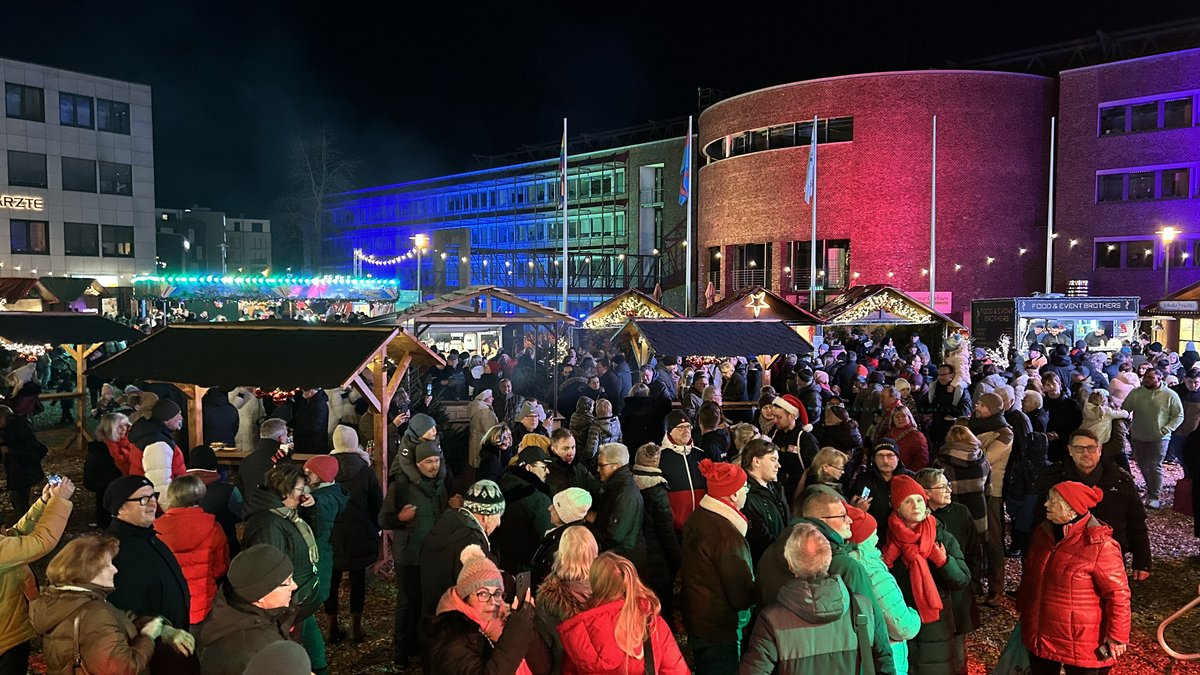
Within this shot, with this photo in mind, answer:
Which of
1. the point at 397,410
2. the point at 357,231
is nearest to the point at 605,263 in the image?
the point at 357,231

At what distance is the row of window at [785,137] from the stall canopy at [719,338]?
24.8 metres

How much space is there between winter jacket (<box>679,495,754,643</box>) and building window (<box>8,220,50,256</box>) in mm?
41274

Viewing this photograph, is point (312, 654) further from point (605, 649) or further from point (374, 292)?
point (374, 292)

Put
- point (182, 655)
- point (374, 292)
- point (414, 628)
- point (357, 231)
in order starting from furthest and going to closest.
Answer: point (357, 231) → point (374, 292) → point (414, 628) → point (182, 655)

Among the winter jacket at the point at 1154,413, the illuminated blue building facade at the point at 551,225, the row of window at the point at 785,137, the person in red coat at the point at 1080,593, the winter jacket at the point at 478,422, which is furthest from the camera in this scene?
the illuminated blue building facade at the point at 551,225

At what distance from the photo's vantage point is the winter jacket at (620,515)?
5172 mm

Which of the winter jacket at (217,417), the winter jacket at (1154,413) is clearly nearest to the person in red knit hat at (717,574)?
the winter jacket at (217,417)

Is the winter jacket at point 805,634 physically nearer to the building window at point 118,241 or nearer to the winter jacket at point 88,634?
the winter jacket at point 88,634

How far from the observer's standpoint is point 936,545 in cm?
445

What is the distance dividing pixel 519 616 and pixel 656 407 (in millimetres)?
6426

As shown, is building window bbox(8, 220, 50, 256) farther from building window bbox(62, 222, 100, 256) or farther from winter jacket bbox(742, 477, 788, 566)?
winter jacket bbox(742, 477, 788, 566)

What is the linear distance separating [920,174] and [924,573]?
32.5 metres

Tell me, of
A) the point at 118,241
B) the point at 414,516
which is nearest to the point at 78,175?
the point at 118,241

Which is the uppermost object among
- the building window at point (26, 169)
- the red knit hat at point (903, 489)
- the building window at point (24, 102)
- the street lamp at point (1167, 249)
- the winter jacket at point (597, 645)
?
the building window at point (24, 102)
